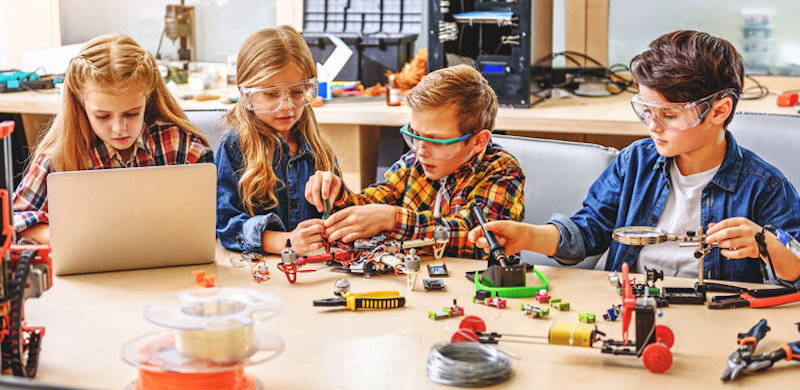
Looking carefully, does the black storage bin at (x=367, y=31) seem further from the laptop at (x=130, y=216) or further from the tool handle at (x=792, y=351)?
the tool handle at (x=792, y=351)

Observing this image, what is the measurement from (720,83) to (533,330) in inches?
31.3

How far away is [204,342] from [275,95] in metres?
1.22

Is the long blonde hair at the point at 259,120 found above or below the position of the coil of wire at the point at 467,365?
above

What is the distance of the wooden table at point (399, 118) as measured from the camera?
3207 mm

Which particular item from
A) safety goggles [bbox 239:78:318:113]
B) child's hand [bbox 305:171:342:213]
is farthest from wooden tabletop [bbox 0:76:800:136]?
child's hand [bbox 305:171:342:213]

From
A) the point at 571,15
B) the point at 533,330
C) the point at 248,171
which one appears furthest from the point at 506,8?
the point at 533,330

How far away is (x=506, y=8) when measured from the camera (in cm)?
343

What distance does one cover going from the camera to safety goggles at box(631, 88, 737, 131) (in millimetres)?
1984

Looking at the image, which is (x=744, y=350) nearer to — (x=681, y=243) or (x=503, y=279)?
(x=681, y=243)

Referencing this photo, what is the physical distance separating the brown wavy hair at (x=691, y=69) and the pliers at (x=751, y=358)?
2.25 ft

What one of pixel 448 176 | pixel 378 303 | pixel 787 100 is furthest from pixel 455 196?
pixel 787 100

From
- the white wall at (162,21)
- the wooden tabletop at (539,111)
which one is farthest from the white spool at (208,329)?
the white wall at (162,21)

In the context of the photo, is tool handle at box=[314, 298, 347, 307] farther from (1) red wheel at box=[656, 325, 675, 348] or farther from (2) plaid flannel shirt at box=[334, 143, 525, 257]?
(1) red wheel at box=[656, 325, 675, 348]

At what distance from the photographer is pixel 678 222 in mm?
2133
